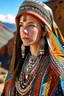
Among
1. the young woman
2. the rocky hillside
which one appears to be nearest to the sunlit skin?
the young woman

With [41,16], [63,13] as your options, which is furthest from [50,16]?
[63,13]

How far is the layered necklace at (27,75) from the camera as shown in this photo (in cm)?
294

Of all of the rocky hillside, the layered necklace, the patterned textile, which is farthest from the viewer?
the rocky hillside

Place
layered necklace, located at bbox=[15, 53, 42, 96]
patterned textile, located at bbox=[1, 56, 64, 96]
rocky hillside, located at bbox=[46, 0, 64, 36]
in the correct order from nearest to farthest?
patterned textile, located at bbox=[1, 56, 64, 96]
layered necklace, located at bbox=[15, 53, 42, 96]
rocky hillside, located at bbox=[46, 0, 64, 36]

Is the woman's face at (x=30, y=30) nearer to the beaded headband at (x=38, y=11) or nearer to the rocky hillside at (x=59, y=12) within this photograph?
the beaded headband at (x=38, y=11)

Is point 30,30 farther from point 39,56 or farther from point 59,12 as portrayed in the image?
point 59,12

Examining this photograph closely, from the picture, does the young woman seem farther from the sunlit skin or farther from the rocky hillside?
the rocky hillside

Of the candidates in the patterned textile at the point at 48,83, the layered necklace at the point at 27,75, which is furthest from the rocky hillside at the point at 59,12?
the patterned textile at the point at 48,83

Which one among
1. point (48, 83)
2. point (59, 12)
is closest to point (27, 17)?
point (48, 83)

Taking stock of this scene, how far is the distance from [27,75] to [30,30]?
0.45m

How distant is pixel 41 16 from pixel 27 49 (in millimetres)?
478

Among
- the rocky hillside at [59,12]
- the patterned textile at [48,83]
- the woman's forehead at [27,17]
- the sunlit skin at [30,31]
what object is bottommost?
the patterned textile at [48,83]

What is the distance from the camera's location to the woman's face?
2.95 m

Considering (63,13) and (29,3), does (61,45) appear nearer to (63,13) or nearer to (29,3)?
(29,3)
